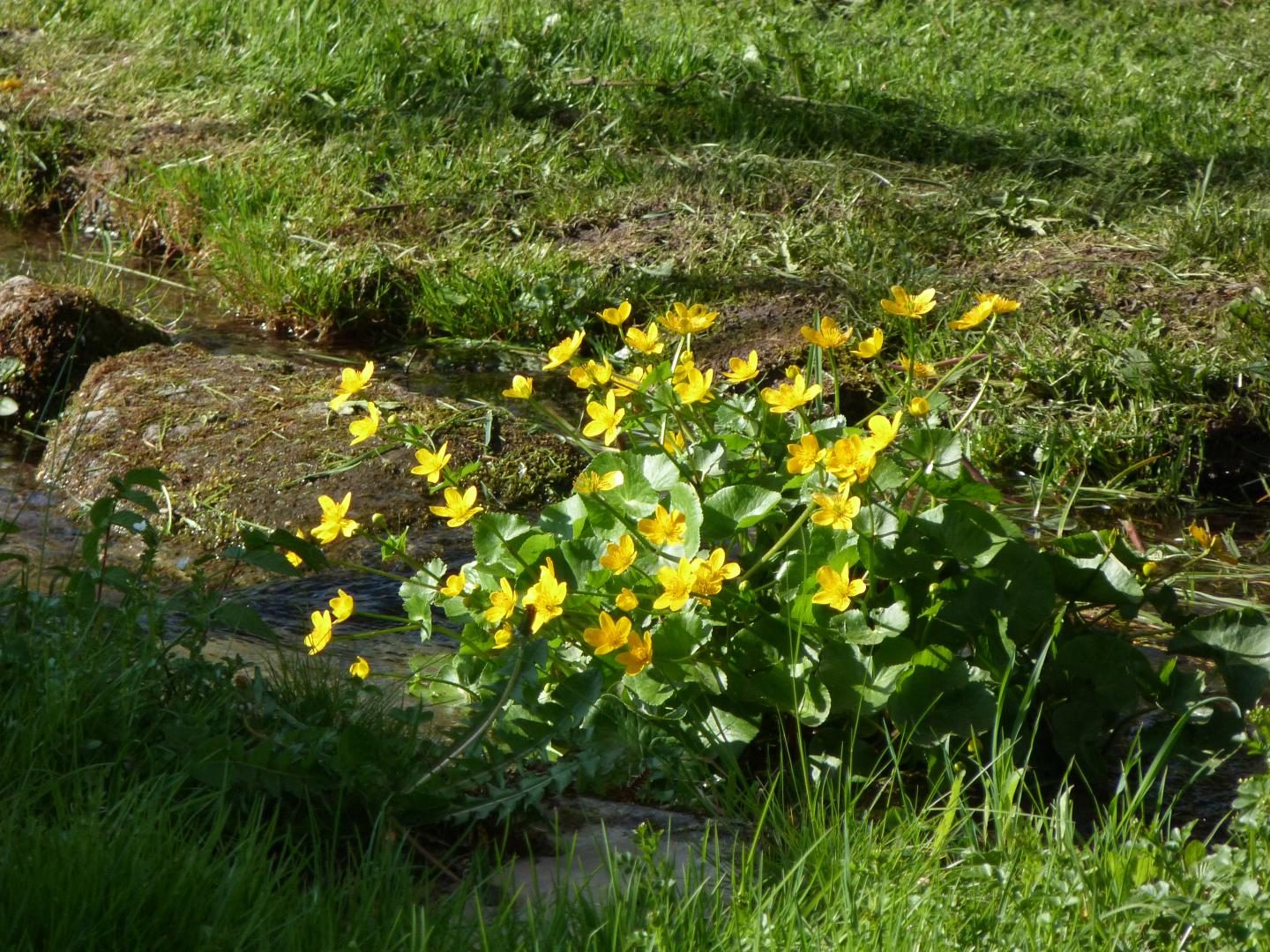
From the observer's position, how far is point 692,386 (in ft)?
8.00

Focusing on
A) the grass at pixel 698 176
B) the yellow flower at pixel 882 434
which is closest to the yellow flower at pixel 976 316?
the yellow flower at pixel 882 434

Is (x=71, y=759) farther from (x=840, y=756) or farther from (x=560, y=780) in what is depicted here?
(x=840, y=756)

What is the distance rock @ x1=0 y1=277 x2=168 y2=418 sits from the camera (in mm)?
4371

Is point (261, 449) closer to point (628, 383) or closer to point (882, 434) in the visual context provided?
Result: point (628, 383)

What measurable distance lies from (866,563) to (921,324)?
2.51 metres

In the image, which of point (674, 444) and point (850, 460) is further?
point (674, 444)

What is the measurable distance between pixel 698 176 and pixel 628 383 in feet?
10.9

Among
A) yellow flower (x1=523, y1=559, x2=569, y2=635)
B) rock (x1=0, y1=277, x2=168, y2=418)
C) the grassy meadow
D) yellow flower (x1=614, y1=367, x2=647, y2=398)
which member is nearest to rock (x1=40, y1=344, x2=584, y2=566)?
rock (x1=0, y1=277, x2=168, y2=418)

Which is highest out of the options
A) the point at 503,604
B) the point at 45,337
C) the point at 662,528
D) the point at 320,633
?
the point at 662,528

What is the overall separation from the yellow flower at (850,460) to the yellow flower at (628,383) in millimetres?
504

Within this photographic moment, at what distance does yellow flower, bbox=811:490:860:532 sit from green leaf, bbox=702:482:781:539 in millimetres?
218

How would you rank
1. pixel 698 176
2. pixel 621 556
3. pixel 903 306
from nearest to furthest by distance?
pixel 621 556 → pixel 903 306 → pixel 698 176

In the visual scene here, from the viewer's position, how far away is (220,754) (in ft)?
6.72

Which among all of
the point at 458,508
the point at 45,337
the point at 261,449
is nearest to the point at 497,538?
the point at 458,508
